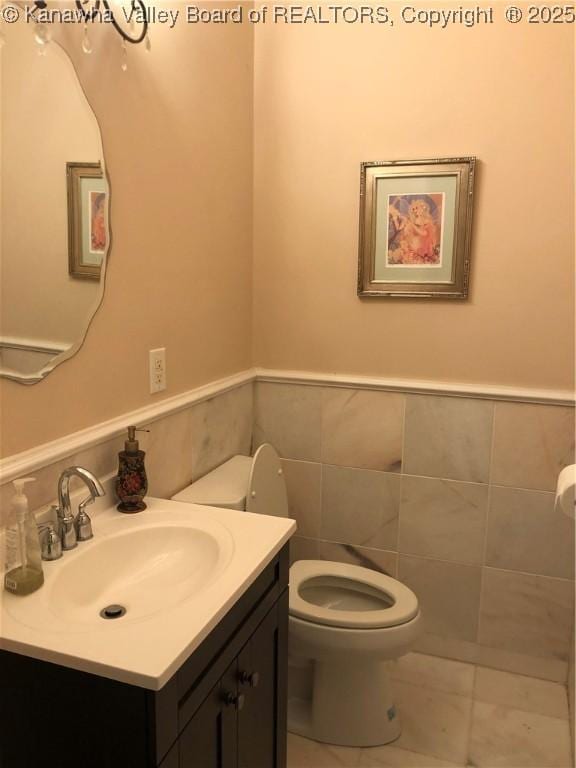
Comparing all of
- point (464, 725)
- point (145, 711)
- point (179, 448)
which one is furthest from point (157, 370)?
point (464, 725)

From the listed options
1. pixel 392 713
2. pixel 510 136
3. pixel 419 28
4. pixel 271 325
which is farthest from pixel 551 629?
pixel 419 28

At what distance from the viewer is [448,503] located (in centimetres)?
213

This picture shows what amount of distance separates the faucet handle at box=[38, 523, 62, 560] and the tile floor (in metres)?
1.08

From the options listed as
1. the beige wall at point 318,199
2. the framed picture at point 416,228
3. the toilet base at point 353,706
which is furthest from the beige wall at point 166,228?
the toilet base at point 353,706

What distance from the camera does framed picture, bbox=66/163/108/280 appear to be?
131 cm

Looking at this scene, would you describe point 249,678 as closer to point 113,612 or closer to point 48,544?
point 113,612

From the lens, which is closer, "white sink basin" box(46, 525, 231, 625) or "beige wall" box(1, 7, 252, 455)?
"white sink basin" box(46, 525, 231, 625)

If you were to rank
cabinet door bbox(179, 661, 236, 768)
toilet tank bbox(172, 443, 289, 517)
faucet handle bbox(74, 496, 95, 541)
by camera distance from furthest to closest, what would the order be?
toilet tank bbox(172, 443, 289, 517) → faucet handle bbox(74, 496, 95, 541) → cabinet door bbox(179, 661, 236, 768)

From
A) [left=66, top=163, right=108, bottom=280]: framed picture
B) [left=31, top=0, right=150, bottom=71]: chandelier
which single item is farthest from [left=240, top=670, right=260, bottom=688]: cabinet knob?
[left=31, top=0, right=150, bottom=71]: chandelier

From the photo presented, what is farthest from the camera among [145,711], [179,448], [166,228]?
[179,448]

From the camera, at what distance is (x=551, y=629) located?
2098mm

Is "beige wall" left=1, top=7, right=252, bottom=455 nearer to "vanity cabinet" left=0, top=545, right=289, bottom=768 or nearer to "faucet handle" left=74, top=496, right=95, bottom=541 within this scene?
"faucet handle" left=74, top=496, right=95, bottom=541

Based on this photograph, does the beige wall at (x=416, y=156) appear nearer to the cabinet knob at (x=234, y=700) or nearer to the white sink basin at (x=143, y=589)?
the white sink basin at (x=143, y=589)

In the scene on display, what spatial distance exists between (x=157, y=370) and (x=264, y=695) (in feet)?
2.74
